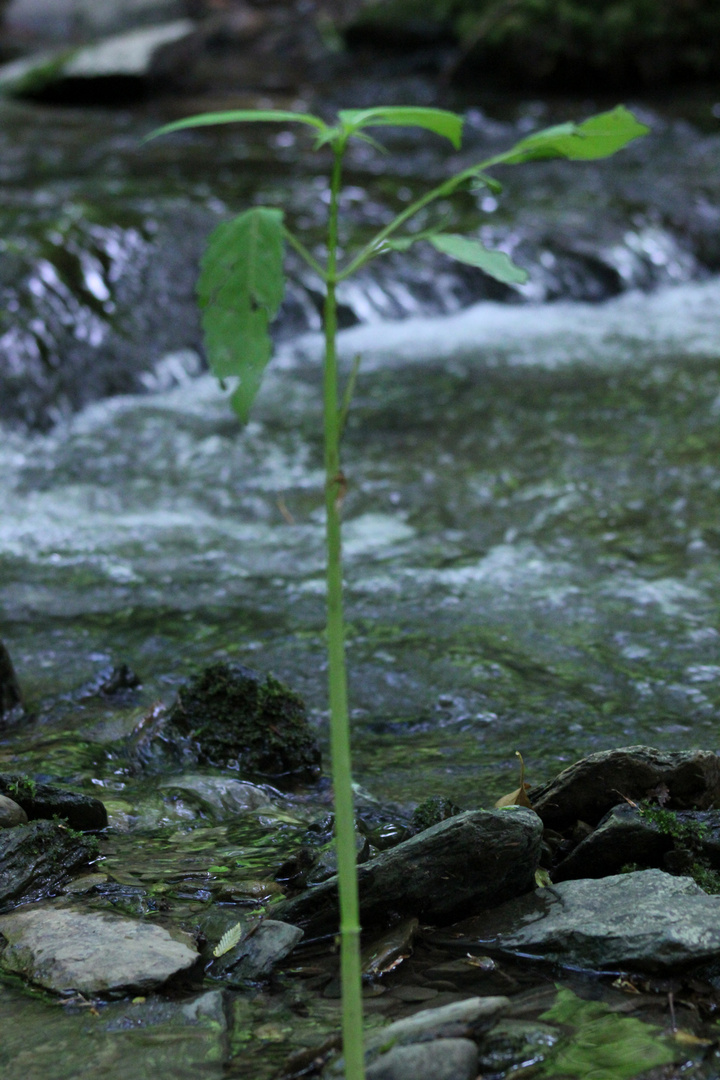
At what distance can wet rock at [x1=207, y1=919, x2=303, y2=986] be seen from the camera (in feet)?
6.61

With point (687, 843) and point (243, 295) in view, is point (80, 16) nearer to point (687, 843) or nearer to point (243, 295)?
point (687, 843)

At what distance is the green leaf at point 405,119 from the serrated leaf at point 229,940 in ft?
4.91

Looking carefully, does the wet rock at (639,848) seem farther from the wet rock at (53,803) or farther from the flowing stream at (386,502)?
the wet rock at (53,803)

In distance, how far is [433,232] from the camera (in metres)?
1.40

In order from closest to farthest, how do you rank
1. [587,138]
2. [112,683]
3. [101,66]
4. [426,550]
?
1. [587,138]
2. [112,683]
3. [426,550]
4. [101,66]

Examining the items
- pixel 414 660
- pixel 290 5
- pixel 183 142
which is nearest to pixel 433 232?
pixel 414 660

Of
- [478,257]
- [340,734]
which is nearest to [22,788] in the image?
[340,734]

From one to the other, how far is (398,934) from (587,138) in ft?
4.78

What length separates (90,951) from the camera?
6.67 ft

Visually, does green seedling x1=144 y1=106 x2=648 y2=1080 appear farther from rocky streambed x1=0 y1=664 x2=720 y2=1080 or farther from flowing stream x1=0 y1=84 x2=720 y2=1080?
rocky streambed x1=0 y1=664 x2=720 y2=1080

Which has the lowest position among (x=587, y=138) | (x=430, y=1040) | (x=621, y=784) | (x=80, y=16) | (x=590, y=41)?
(x=621, y=784)

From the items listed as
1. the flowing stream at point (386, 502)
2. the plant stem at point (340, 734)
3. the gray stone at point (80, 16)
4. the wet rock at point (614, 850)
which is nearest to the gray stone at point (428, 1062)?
the plant stem at point (340, 734)

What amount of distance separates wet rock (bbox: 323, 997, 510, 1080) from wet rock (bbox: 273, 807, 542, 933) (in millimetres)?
356

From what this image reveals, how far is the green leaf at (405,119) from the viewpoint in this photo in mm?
1354
